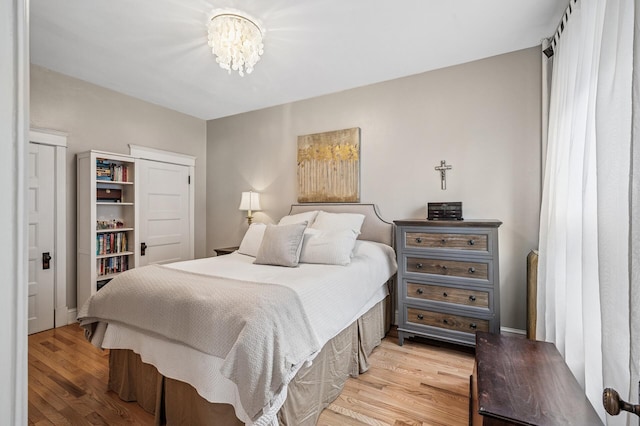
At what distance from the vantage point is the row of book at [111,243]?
337 centimetres

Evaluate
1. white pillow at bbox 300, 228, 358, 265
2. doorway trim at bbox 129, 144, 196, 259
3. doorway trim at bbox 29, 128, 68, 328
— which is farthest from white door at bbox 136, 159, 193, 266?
white pillow at bbox 300, 228, 358, 265

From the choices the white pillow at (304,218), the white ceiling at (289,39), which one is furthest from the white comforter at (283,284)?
the white ceiling at (289,39)

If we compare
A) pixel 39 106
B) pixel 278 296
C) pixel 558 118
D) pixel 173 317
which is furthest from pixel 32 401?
pixel 558 118

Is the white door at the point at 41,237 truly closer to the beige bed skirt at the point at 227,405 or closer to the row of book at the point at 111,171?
the row of book at the point at 111,171

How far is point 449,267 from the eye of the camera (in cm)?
251

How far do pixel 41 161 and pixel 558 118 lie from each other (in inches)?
181

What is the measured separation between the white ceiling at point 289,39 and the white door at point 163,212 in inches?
42.1

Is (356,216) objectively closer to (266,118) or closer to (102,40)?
(266,118)

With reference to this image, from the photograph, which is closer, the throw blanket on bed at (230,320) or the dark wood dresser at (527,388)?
the dark wood dresser at (527,388)

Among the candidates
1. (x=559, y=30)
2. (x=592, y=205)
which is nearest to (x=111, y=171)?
(x=592, y=205)

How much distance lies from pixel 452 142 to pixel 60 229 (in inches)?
166

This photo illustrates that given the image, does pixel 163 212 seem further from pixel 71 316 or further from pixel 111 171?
pixel 71 316

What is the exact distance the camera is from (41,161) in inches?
120

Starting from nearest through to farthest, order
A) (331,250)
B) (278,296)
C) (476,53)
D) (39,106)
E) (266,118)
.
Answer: (278,296)
(331,250)
(476,53)
(39,106)
(266,118)
